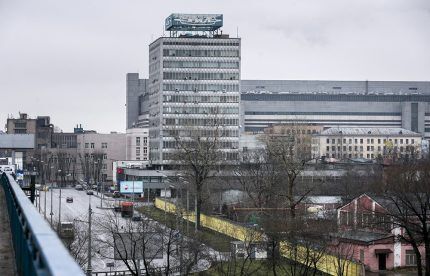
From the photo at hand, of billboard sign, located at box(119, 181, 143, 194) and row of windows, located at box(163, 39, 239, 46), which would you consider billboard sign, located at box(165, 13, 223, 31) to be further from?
billboard sign, located at box(119, 181, 143, 194)

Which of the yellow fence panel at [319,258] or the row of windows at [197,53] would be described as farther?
the row of windows at [197,53]

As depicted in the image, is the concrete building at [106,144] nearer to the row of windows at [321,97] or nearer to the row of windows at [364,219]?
the row of windows at [321,97]

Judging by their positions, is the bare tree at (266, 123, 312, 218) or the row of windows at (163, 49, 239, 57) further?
the row of windows at (163, 49, 239, 57)

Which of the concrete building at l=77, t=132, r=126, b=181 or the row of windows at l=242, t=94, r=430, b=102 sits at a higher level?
the row of windows at l=242, t=94, r=430, b=102

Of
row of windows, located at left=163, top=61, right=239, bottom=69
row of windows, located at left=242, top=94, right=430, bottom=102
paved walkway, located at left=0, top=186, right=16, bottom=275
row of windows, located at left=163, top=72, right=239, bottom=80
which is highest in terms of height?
row of windows, located at left=163, top=61, right=239, bottom=69

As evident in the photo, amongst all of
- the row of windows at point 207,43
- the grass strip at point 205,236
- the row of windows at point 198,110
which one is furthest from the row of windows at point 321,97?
the grass strip at point 205,236

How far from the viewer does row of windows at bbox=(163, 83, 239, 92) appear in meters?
114

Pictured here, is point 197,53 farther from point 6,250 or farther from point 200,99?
point 6,250

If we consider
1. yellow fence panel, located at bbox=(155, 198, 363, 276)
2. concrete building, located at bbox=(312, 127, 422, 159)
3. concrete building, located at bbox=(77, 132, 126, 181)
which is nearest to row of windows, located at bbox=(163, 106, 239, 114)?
concrete building, located at bbox=(77, 132, 126, 181)

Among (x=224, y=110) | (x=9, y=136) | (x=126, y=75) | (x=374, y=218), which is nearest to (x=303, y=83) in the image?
(x=126, y=75)

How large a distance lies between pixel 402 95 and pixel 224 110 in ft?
309

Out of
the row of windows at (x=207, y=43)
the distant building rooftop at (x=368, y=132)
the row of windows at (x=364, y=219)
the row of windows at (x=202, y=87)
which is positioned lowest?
the row of windows at (x=364, y=219)

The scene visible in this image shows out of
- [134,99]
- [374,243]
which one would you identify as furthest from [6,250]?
[134,99]

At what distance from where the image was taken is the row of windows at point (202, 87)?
113562mm
